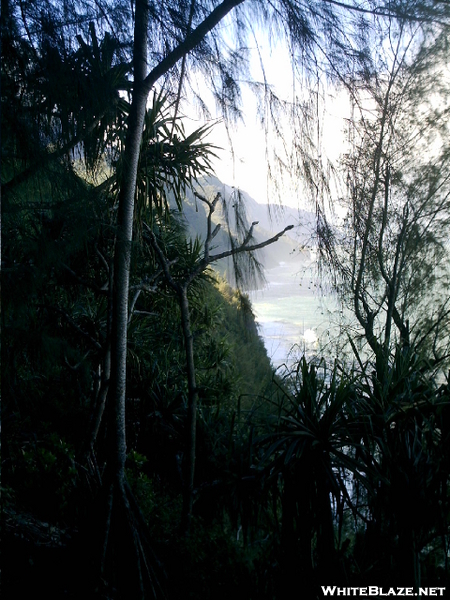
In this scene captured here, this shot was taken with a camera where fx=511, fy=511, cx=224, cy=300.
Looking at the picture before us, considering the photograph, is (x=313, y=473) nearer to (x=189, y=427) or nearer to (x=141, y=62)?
(x=189, y=427)

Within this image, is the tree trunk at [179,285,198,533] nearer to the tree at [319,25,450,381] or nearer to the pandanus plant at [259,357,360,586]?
the pandanus plant at [259,357,360,586]

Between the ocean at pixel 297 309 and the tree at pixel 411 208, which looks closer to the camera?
the tree at pixel 411 208

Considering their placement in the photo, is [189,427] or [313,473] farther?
Answer: [189,427]

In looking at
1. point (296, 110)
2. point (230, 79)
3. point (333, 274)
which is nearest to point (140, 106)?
point (230, 79)

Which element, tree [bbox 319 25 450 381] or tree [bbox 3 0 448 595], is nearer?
tree [bbox 3 0 448 595]

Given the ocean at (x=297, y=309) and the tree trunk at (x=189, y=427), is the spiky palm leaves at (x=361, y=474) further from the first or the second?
the ocean at (x=297, y=309)

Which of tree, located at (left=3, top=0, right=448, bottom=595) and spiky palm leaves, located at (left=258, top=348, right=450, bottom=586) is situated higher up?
tree, located at (left=3, top=0, right=448, bottom=595)

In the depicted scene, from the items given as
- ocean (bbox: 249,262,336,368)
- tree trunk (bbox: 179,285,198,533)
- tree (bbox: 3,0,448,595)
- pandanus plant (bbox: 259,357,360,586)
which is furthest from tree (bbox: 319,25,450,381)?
tree (bbox: 3,0,448,595)

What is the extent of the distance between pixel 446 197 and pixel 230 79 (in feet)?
11.1

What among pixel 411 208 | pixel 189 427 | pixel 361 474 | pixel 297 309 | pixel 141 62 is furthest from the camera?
pixel 297 309

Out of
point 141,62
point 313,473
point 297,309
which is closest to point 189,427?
point 313,473

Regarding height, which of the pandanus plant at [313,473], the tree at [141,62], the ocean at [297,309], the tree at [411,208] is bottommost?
the pandanus plant at [313,473]

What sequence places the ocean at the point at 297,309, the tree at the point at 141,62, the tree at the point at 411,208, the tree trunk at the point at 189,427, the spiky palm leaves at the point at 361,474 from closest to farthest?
the tree at the point at 141,62 → the spiky palm leaves at the point at 361,474 → the tree trunk at the point at 189,427 → the tree at the point at 411,208 → the ocean at the point at 297,309

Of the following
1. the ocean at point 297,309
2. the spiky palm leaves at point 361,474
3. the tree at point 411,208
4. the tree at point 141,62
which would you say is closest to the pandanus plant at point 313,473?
the spiky palm leaves at point 361,474
